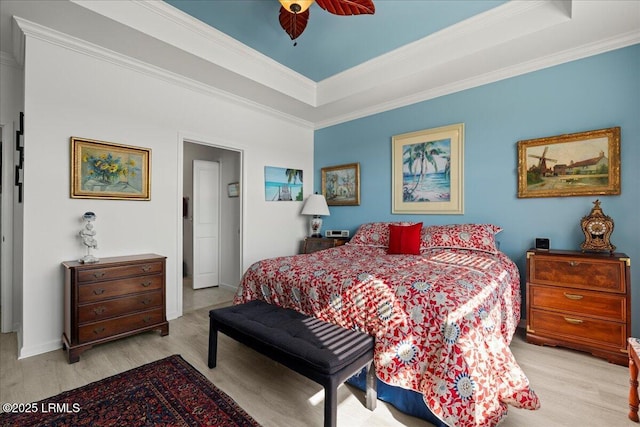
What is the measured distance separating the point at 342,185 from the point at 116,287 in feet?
10.5

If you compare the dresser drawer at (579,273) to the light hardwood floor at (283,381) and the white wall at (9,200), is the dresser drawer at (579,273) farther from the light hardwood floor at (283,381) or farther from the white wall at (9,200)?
the white wall at (9,200)

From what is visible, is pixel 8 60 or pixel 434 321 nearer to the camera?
pixel 434 321

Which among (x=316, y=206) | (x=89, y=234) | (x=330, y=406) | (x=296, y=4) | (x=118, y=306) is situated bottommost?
(x=330, y=406)

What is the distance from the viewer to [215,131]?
12.0ft

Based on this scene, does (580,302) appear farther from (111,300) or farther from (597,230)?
(111,300)

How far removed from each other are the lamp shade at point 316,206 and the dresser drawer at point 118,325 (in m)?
2.40

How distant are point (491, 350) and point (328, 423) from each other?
0.90 metres

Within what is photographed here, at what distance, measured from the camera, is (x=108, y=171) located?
2.80 meters

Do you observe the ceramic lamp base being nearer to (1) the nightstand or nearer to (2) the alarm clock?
(1) the nightstand

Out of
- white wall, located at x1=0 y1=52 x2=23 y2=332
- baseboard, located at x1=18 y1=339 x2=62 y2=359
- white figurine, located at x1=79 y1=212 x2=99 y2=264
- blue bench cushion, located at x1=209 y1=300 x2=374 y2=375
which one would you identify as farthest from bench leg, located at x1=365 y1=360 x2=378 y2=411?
white wall, located at x1=0 y1=52 x2=23 y2=332

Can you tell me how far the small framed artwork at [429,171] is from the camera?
137 inches

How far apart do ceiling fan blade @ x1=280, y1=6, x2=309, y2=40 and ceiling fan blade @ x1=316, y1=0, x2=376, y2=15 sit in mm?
243

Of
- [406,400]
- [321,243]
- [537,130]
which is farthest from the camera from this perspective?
[321,243]

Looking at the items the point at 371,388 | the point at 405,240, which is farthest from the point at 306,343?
the point at 405,240
